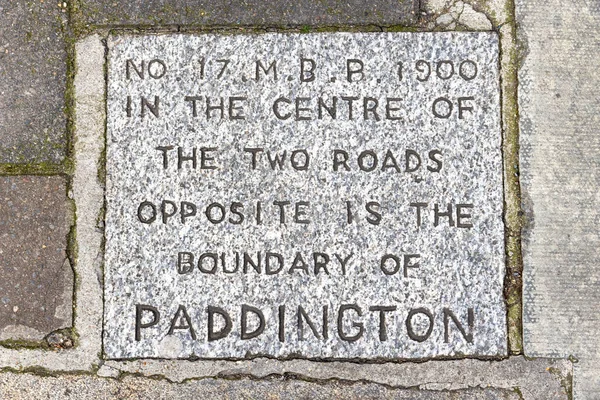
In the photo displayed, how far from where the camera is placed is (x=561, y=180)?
6.72 ft

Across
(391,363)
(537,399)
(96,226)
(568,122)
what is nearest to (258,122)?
(96,226)

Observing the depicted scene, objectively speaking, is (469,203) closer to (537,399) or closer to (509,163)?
(509,163)

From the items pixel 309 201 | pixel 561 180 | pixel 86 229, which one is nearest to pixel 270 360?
pixel 309 201

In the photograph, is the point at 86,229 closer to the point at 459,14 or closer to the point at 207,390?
the point at 207,390

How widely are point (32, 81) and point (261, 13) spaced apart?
3.00 ft

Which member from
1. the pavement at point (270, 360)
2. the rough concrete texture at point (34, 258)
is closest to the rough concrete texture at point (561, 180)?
the pavement at point (270, 360)

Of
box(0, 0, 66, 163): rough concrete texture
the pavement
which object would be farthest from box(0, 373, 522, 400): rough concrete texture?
box(0, 0, 66, 163): rough concrete texture

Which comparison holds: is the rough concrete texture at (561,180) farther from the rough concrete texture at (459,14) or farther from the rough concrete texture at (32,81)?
the rough concrete texture at (32,81)

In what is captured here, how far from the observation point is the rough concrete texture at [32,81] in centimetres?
211

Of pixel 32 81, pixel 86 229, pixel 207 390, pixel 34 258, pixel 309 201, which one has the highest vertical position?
pixel 32 81

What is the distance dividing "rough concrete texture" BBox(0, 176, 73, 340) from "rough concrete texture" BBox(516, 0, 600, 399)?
1.71 metres

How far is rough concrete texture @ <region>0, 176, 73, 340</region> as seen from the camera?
6.75 feet

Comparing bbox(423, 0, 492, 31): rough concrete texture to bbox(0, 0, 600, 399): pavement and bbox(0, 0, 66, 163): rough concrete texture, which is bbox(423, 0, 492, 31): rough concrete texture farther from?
bbox(0, 0, 66, 163): rough concrete texture

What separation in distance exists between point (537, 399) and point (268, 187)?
1.24 meters
